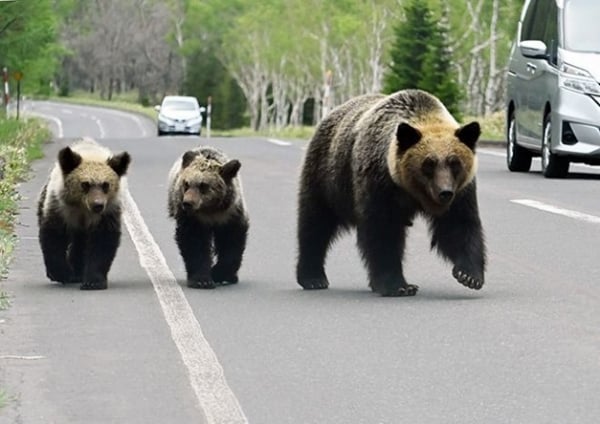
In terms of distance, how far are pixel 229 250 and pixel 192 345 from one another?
2875 millimetres

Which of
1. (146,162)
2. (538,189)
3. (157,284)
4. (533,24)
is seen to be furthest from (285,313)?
(146,162)

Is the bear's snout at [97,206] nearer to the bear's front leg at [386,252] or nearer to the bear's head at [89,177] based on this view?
the bear's head at [89,177]

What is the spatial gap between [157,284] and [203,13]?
11967cm

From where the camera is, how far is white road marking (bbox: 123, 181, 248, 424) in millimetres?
7535

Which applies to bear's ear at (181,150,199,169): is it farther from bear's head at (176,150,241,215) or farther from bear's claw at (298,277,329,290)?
bear's claw at (298,277,329,290)

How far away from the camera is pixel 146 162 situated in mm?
30844

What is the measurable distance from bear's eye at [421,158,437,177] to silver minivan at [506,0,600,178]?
11.8 metres

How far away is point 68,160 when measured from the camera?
1197 centimetres

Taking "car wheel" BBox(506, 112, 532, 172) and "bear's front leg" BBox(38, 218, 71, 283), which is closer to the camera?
"bear's front leg" BBox(38, 218, 71, 283)

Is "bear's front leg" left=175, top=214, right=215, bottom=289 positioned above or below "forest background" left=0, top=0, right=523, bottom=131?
above

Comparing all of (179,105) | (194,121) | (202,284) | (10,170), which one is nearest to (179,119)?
(194,121)

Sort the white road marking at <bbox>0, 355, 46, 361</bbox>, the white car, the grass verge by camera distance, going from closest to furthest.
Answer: the white road marking at <bbox>0, 355, 46, 361</bbox>, the grass verge, the white car

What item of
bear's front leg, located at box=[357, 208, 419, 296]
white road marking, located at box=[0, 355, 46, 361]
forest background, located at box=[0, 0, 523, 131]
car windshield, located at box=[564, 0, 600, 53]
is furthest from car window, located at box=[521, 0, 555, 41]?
white road marking, located at box=[0, 355, 46, 361]

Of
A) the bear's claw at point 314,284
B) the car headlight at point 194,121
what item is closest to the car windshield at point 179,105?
the car headlight at point 194,121
